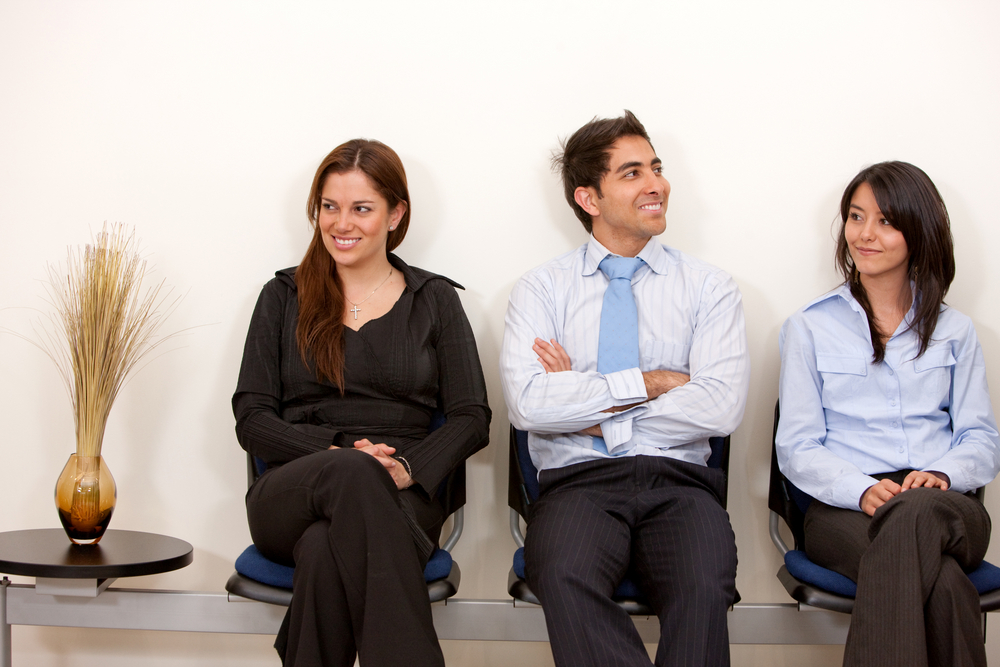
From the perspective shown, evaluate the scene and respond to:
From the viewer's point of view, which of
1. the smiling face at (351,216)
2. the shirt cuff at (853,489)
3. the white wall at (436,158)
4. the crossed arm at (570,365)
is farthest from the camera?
the white wall at (436,158)

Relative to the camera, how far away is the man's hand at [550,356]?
87.2 inches

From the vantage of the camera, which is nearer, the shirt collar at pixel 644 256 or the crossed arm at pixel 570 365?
the crossed arm at pixel 570 365

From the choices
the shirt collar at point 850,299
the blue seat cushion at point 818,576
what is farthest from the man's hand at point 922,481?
the shirt collar at point 850,299

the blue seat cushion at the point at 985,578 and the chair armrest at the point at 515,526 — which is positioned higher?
the chair armrest at the point at 515,526

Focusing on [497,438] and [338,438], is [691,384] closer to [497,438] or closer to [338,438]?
[497,438]

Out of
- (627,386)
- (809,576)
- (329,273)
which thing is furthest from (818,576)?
(329,273)

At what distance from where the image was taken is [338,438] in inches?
87.2

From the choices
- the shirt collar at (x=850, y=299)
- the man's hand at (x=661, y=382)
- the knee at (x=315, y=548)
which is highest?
the shirt collar at (x=850, y=299)

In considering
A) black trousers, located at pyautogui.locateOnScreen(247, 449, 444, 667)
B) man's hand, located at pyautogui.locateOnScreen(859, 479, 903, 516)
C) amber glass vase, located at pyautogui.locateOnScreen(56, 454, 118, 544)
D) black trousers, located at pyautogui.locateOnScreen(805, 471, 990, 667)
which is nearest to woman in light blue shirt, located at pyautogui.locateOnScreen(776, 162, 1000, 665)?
man's hand, located at pyautogui.locateOnScreen(859, 479, 903, 516)

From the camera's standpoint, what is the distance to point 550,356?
7.29 ft

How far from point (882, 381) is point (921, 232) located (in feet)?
1.44

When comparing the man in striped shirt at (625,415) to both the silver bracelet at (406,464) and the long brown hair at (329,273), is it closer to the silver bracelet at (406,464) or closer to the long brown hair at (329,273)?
the silver bracelet at (406,464)

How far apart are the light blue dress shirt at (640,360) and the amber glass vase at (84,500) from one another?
1.18 metres

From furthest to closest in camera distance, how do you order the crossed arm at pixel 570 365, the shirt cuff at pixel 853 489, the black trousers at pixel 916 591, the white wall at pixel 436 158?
the white wall at pixel 436 158 < the crossed arm at pixel 570 365 < the shirt cuff at pixel 853 489 < the black trousers at pixel 916 591
